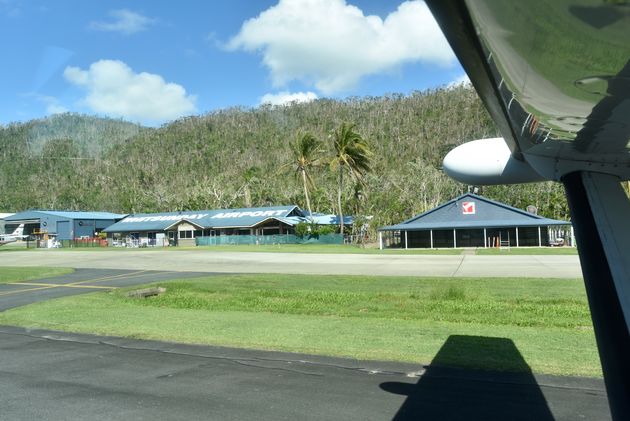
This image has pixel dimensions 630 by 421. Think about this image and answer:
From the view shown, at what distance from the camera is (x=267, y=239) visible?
63.7 meters

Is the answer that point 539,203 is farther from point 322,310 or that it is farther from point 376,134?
point 376,134

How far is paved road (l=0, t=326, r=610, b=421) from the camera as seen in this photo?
574cm

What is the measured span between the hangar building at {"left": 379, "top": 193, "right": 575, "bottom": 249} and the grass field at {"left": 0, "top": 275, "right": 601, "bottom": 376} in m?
28.7

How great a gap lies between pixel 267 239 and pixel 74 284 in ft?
138

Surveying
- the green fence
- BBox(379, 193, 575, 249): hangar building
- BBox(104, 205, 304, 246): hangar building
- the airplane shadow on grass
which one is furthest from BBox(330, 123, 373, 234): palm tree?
the airplane shadow on grass

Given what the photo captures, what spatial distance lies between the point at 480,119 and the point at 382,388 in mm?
149255

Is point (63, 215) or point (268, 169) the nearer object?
point (63, 215)

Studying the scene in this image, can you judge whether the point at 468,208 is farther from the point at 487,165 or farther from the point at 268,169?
the point at 268,169

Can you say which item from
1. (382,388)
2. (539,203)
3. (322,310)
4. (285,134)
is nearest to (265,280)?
(322,310)

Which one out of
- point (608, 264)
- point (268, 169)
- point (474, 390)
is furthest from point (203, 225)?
point (268, 169)

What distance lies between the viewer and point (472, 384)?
6648 millimetres

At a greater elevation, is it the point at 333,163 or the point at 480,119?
the point at 480,119

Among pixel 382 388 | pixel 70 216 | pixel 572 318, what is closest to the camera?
pixel 382 388

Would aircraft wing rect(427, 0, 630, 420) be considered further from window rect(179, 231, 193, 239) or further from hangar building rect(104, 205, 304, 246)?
window rect(179, 231, 193, 239)
